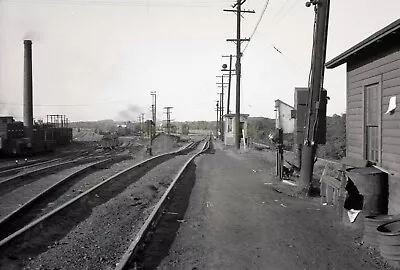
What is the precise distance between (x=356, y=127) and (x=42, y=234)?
7647 mm

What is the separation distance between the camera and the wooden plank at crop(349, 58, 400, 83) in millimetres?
A: 8047

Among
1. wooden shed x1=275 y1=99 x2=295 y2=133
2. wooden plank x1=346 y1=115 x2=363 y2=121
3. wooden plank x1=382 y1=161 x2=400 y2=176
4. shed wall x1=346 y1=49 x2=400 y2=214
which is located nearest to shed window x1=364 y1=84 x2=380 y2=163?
shed wall x1=346 y1=49 x2=400 y2=214

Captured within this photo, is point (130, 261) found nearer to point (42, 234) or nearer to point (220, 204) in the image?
point (42, 234)

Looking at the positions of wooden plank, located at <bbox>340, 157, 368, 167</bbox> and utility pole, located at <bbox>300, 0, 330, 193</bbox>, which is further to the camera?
utility pole, located at <bbox>300, 0, 330, 193</bbox>

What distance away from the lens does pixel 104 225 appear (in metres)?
8.66

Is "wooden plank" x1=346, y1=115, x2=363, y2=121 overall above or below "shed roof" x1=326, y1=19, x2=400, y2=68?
below

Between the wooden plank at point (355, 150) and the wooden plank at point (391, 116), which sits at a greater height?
the wooden plank at point (391, 116)

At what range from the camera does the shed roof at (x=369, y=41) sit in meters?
7.27

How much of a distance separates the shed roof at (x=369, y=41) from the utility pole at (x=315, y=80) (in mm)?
480

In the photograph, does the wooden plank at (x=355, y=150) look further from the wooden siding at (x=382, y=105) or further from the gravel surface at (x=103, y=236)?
the gravel surface at (x=103, y=236)

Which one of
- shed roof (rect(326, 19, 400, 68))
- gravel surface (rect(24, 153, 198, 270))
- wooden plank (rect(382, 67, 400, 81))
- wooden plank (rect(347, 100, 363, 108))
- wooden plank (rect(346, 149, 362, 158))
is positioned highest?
shed roof (rect(326, 19, 400, 68))

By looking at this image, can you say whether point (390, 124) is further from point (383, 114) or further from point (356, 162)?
→ point (356, 162)

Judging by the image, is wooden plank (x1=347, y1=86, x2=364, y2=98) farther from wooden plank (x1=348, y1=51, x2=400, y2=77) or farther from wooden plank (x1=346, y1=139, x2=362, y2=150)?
wooden plank (x1=346, y1=139, x2=362, y2=150)

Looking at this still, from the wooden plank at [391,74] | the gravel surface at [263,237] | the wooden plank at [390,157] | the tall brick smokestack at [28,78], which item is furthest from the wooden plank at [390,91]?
the tall brick smokestack at [28,78]
